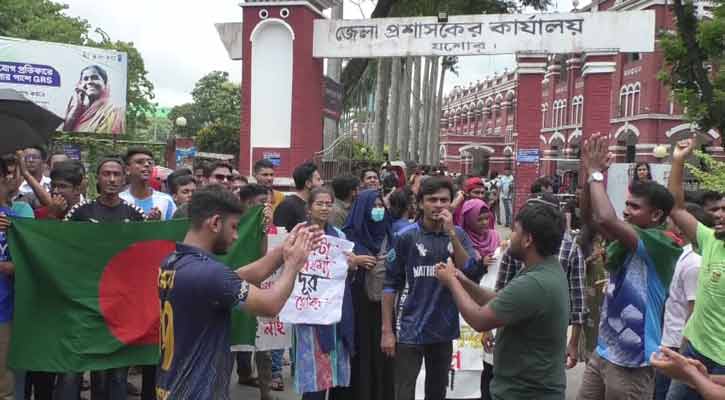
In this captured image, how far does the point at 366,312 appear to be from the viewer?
19.6 ft

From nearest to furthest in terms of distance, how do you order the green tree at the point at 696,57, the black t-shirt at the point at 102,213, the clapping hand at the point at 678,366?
the clapping hand at the point at 678,366 → the black t-shirt at the point at 102,213 → the green tree at the point at 696,57

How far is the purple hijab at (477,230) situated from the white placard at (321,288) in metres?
1.12

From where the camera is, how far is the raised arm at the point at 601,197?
418 centimetres

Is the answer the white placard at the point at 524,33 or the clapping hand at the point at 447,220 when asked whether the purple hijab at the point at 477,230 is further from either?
the white placard at the point at 524,33

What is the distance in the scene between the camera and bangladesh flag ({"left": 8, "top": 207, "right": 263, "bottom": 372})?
497 cm

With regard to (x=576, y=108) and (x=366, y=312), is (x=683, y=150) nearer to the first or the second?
(x=366, y=312)

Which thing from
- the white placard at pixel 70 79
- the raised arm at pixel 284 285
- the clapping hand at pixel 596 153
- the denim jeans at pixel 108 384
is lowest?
the denim jeans at pixel 108 384

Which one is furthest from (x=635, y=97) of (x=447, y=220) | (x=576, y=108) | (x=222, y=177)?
(x=447, y=220)

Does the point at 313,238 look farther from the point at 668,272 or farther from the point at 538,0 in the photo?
the point at 538,0

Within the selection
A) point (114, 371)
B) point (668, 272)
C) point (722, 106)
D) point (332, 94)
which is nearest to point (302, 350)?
point (114, 371)

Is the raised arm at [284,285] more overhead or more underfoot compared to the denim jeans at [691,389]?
more overhead

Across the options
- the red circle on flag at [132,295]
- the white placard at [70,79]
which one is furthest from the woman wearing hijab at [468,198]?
the white placard at [70,79]

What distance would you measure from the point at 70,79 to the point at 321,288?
59.3 ft

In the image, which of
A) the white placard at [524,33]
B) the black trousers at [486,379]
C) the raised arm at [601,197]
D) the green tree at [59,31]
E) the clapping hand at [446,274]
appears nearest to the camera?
the clapping hand at [446,274]
